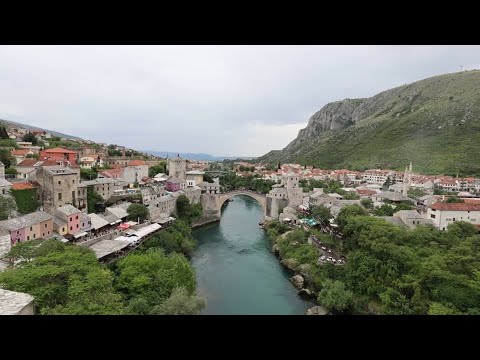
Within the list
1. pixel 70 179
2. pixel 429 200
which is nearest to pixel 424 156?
pixel 429 200

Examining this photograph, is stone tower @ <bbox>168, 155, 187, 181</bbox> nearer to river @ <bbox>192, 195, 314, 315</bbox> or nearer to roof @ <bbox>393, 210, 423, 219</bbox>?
river @ <bbox>192, 195, 314, 315</bbox>

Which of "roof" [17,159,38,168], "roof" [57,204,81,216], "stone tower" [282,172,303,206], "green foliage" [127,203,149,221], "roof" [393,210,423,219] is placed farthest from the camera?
"stone tower" [282,172,303,206]

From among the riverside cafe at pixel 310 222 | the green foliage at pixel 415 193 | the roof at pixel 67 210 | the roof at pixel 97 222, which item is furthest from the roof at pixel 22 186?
the green foliage at pixel 415 193

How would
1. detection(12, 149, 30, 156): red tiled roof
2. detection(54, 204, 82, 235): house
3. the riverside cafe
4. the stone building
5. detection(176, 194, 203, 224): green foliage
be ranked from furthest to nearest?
detection(176, 194, 203, 224): green foliage, detection(12, 149, 30, 156): red tiled roof, the riverside cafe, the stone building, detection(54, 204, 82, 235): house

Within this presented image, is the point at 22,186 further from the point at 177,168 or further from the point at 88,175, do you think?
the point at 177,168

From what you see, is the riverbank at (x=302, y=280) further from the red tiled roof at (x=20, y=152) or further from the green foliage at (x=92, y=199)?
the red tiled roof at (x=20, y=152)

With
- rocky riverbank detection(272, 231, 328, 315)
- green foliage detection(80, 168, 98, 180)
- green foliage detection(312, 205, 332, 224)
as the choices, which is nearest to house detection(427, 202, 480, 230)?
green foliage detection(312, 205, 332, 224)
